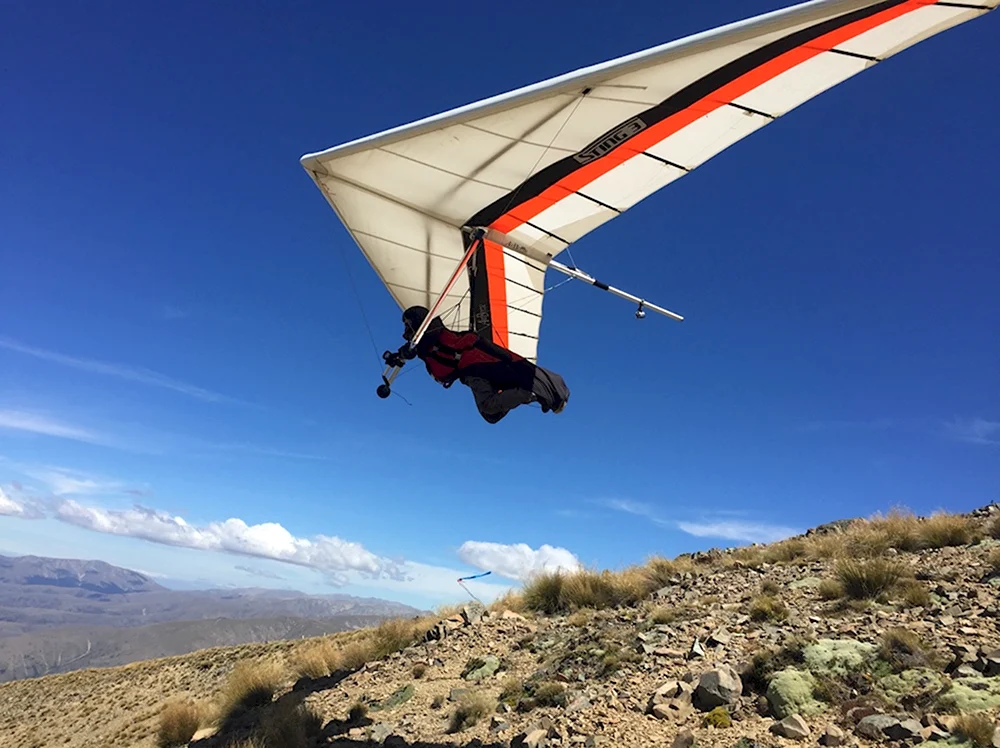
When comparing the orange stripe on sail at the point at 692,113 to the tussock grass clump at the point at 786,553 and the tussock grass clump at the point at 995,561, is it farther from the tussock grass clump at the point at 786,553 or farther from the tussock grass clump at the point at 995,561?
the tussock grass clump at the point at 786,553

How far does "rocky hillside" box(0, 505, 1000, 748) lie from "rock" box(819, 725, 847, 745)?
16mm

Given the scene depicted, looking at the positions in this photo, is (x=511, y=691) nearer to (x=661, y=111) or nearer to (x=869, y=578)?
(x=869, y=578)

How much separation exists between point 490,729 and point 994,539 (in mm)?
8688

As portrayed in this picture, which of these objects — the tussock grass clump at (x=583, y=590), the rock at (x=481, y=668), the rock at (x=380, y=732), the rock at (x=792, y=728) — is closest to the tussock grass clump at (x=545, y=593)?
the tussock grass clump at (x=583, y=590)

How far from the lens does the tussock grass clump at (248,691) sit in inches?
393

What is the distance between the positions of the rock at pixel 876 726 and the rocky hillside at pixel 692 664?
0.05ft

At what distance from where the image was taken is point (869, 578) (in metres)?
7.51

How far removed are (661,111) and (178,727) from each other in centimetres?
1242

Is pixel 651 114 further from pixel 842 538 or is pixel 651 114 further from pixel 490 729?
pixel 842 538

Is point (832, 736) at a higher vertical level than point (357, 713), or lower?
higher

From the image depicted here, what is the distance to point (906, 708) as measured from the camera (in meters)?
4.77

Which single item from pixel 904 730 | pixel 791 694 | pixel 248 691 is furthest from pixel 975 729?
pixel 248 691

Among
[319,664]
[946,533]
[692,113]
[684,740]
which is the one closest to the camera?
[684,740]

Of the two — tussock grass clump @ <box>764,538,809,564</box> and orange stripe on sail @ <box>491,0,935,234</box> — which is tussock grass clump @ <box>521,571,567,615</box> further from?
orange stripe on sail @ <box>491,0,935,234</box>
